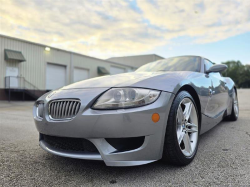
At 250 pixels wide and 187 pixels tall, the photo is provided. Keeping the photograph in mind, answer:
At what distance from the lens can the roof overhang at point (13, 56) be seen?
12.5m

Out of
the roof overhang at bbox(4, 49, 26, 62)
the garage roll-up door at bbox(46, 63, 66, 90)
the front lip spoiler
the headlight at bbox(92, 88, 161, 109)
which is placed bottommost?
the front lip spoiler

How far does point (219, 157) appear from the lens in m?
1.96

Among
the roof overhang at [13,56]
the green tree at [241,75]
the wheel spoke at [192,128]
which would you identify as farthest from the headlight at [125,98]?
the green tree at [241,75]

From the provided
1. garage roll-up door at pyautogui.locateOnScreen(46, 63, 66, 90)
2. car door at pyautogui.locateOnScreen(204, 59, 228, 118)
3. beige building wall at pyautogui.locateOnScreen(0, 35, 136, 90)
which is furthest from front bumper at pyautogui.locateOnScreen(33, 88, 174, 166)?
garage roll-up door at pyautogui.locateOnScreen(46, 63, 66, 90)

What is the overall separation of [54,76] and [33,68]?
6.63 ft

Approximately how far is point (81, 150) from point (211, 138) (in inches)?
76.7

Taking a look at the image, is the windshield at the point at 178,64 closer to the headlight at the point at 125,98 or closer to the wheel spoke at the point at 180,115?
the wheel spoke at the point at 180,115

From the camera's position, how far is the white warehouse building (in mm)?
12758

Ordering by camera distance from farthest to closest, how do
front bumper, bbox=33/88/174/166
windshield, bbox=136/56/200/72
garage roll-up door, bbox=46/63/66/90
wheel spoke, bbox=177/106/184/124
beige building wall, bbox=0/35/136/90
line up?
garage roll-up door, bbox=46/63/66/90
beige building wall, bbox=0/35/136/90
windshield, bbox=136/56/200/72
wheel spoke, bbox=177/106/184/124
front bumper, bbox=33/88/174/166

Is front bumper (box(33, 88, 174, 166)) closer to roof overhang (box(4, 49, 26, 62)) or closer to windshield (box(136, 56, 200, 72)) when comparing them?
windshield (box(136, 56, 200, 72))

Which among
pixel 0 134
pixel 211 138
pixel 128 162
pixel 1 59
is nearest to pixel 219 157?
pixel 211 138

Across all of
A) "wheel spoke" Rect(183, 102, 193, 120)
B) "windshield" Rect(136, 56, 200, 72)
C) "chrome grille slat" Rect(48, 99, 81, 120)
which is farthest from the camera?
"windshield" Rect(136, 56, 200, 72)

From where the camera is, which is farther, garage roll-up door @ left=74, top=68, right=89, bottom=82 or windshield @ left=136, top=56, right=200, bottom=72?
garage roll-up door @ left=74, top=68, right=89, bottom=82

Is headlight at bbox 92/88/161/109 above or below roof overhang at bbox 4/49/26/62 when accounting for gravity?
below
